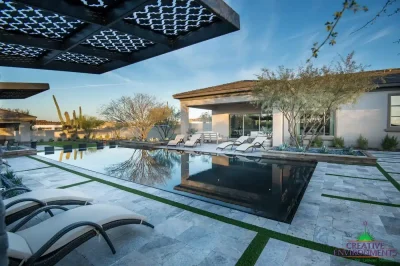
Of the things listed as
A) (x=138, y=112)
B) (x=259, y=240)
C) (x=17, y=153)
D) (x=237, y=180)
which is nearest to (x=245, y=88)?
(x=237, y=180)

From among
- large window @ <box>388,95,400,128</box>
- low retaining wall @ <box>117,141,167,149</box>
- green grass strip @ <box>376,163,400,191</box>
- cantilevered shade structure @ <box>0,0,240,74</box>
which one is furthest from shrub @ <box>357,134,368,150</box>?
cantilevered shade structure @ <box>0,0,240,74</box>

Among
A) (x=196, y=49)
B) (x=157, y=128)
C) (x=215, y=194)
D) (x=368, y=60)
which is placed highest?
(x=196, y=49)

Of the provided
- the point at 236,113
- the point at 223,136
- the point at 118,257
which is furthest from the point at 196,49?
the point at 118,257

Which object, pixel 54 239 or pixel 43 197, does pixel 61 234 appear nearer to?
pixel 54 239

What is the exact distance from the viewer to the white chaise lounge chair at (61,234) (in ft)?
7.68

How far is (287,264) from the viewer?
280 centimetres

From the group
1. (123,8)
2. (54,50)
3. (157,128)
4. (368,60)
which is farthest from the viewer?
(157,128)

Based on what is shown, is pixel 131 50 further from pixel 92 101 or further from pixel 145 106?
pixel 92 101

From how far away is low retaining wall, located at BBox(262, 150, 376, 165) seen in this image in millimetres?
9016

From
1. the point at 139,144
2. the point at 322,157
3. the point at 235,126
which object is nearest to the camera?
the point at 322,157

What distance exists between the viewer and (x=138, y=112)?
2073cm

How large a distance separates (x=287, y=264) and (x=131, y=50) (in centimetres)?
451

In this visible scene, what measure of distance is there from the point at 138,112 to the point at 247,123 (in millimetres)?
10552

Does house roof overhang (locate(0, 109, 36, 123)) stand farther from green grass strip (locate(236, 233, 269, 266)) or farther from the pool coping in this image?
green grass strip (locate(236, 233, 269, 266))
